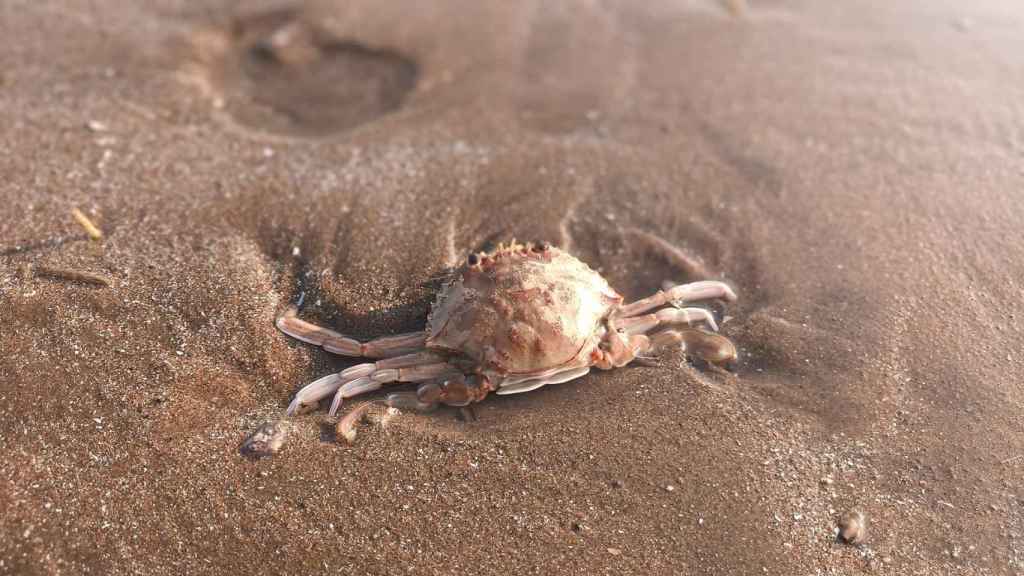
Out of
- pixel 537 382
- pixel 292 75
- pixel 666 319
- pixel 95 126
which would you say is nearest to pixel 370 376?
pixel 537 382

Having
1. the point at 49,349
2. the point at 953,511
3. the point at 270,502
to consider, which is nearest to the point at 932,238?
the point at 953,511

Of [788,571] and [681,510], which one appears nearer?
[788,571]

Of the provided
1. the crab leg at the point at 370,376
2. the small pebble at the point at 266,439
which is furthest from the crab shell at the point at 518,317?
the small pebble at the point at 266,439

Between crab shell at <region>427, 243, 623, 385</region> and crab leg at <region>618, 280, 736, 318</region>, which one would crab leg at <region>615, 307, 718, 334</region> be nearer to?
crab leg at <region>618, 280, 736, 318</region>

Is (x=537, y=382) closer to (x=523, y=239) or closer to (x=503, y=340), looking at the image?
A: (x=503, y=340)

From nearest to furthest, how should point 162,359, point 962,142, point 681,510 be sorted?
point 681,510, point 162,359, point 962,142

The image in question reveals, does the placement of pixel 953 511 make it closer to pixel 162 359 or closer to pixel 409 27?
pixel 162 359

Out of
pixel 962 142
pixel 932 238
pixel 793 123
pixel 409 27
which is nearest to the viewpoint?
pixel 932 238
